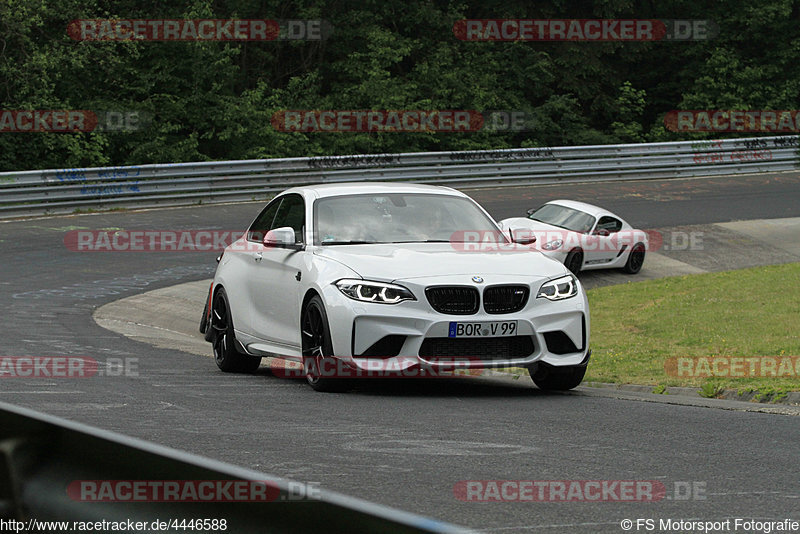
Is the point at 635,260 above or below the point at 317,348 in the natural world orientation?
below

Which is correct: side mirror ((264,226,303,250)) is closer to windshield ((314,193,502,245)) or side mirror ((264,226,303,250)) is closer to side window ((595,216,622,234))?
windshield ((314,193,502,245))

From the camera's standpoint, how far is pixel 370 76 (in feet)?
124

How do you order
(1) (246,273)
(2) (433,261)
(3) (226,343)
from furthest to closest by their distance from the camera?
(3) (226,343), (1) (246,273), (2) (433,261)

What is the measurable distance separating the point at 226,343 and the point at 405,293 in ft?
9.11

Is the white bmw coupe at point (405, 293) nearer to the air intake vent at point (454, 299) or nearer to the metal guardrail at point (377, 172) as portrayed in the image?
the air intake vent at point (454, 299)

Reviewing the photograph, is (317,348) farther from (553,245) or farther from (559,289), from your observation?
(553,245)

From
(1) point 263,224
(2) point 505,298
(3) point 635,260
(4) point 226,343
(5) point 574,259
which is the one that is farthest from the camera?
(3) point 635,260

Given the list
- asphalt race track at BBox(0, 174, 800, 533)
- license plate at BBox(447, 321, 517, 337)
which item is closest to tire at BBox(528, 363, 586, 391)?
asphalt race track at BBox(0, 174, 800, 533)

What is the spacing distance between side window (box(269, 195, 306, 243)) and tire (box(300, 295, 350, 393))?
0.94 meters

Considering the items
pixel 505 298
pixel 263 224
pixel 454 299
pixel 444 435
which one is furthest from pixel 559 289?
pixel 263 224

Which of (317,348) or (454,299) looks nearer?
(454,299)

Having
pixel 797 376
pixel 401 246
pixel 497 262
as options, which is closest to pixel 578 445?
pixel 497 262

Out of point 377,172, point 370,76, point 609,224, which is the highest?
point 370,76

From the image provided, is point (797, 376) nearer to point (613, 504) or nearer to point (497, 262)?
point (497, 262)
